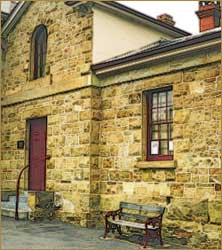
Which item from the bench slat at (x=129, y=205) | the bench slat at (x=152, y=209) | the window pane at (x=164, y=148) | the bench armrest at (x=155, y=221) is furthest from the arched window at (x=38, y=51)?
the bench armrest at (x=155, y=221)

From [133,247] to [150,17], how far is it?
775 cm

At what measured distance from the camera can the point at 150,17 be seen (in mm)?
13531

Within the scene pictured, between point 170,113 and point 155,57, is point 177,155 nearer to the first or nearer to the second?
point 170,113

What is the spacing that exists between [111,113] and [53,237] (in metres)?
3.50

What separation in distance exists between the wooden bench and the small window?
125 cm

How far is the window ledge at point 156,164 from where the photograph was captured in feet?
30.7

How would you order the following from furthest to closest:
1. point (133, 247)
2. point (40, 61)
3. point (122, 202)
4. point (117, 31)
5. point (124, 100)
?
point (40, 61) → point (117, 31) → point (124, 100) → point (122, 202) → point (133, 247)

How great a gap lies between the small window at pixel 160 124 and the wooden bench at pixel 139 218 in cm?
125

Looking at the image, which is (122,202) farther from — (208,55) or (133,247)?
(208,55)

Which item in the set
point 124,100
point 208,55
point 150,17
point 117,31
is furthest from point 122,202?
point 150,17

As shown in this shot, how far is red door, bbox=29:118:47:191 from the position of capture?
12719 mm

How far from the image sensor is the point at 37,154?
12992 millimetres

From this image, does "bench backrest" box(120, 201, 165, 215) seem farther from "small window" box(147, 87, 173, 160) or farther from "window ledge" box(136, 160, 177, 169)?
"small window" box(147, 87, 173, 160)

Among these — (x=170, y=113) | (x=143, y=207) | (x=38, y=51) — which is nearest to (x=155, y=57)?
(x=170, y=113)
